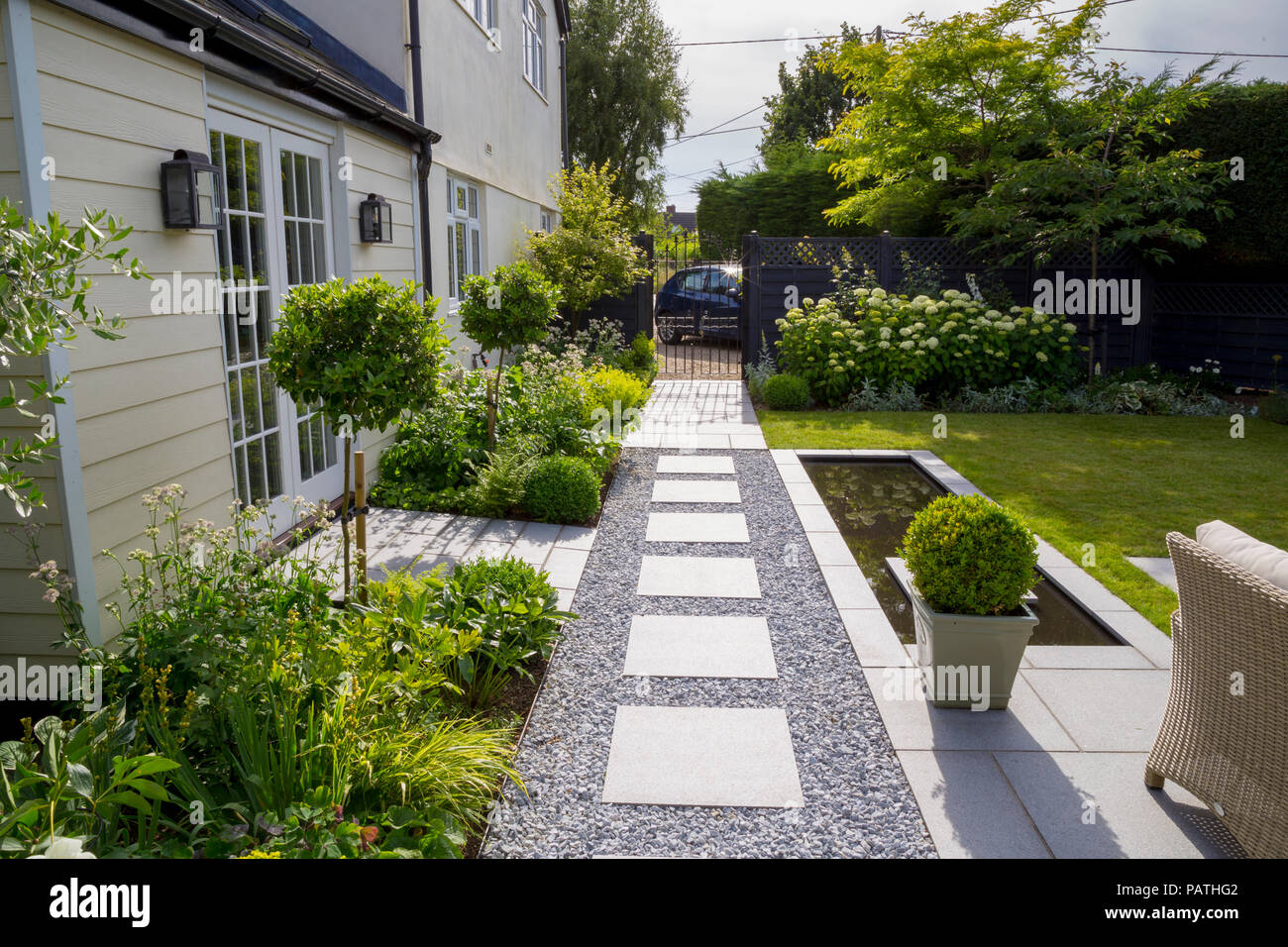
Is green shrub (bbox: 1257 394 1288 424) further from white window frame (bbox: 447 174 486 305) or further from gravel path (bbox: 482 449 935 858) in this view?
white window frame (bbox: 447 174 486 305)

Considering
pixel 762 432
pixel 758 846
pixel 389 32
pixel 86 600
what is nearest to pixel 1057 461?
pixel 762 432

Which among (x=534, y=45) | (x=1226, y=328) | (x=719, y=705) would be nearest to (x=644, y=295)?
(x=534, y=45)

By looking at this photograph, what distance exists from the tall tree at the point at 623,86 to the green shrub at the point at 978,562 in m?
21.4

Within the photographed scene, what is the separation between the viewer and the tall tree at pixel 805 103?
2816 centimetres

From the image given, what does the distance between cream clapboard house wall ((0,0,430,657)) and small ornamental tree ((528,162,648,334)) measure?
26.2 ft

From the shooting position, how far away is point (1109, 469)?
7.91 metres

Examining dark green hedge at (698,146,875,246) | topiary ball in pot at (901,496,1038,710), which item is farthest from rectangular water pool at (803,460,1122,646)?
dark green hedge at (698,146,875,246)

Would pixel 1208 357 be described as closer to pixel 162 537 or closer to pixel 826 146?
pixel 826 146

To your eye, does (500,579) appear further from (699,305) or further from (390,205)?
(699,305)

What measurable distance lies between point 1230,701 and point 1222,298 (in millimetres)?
11513

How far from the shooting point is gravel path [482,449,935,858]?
9.36 feet

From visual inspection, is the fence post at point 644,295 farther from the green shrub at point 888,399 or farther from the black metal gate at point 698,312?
the green shrub at point 888,399
